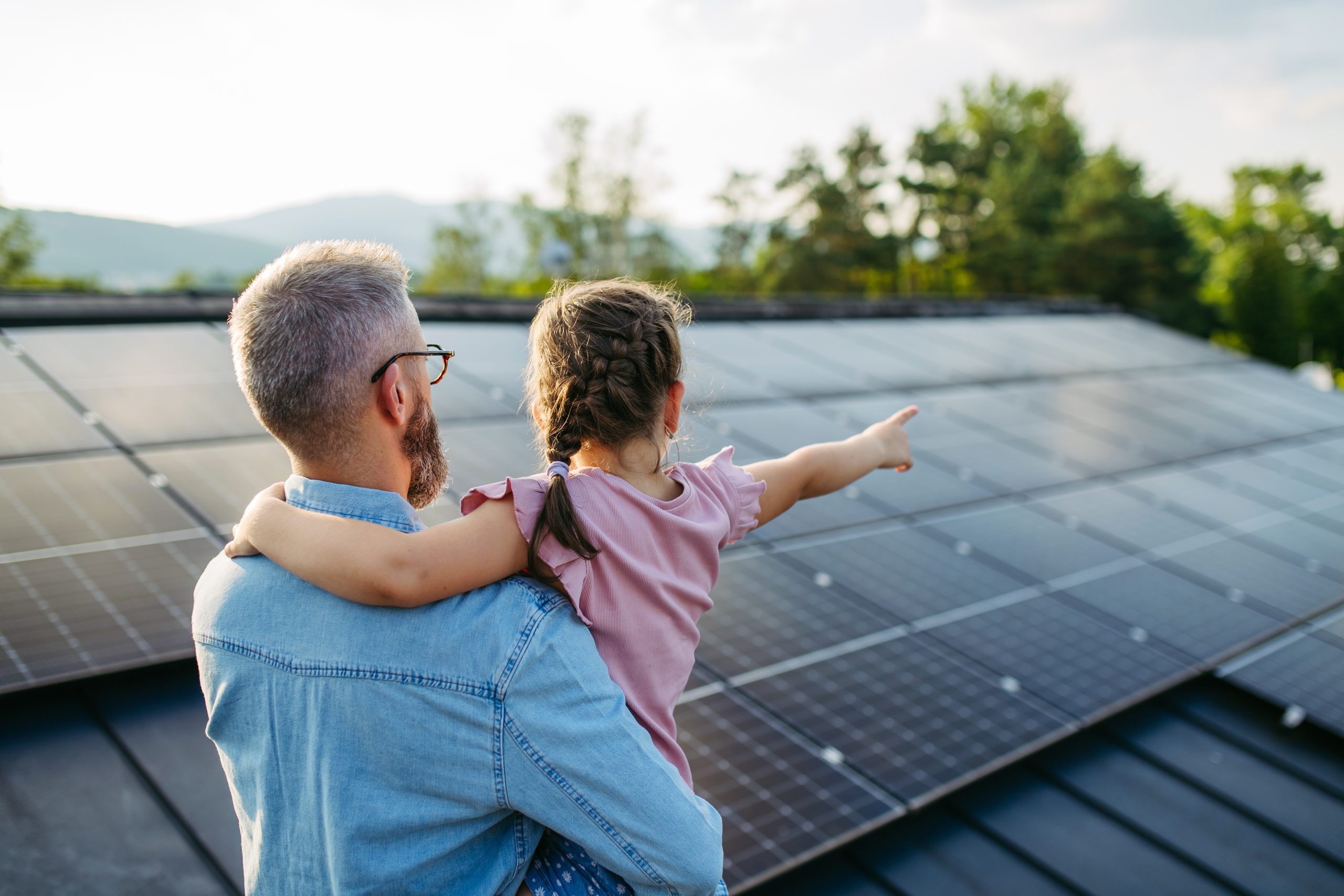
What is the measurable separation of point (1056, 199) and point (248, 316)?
65649mm

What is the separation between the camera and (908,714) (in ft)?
15.3

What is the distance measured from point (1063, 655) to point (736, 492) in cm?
442

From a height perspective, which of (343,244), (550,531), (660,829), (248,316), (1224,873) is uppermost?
(343,244)

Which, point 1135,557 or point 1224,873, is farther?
point 1135,557

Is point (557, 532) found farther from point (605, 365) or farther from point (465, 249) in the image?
point (465, 249)

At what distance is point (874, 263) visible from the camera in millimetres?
61625

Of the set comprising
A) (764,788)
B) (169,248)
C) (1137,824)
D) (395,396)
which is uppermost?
(395,396)

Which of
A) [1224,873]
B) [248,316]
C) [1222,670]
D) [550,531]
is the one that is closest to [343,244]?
[248,316]

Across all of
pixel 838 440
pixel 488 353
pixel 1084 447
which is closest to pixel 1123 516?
pixel 1084 447

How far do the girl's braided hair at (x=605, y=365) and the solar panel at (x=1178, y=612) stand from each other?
18.0 ft

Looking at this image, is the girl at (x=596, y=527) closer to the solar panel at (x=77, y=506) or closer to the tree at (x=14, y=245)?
the solar panel at (x=77, y=506)

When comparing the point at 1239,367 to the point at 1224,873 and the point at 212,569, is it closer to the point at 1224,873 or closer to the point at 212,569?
the point at 1224,873

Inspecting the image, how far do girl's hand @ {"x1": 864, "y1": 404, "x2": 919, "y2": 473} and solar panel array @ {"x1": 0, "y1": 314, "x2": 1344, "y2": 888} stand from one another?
494 millimetres

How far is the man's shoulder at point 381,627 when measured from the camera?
147 cm
